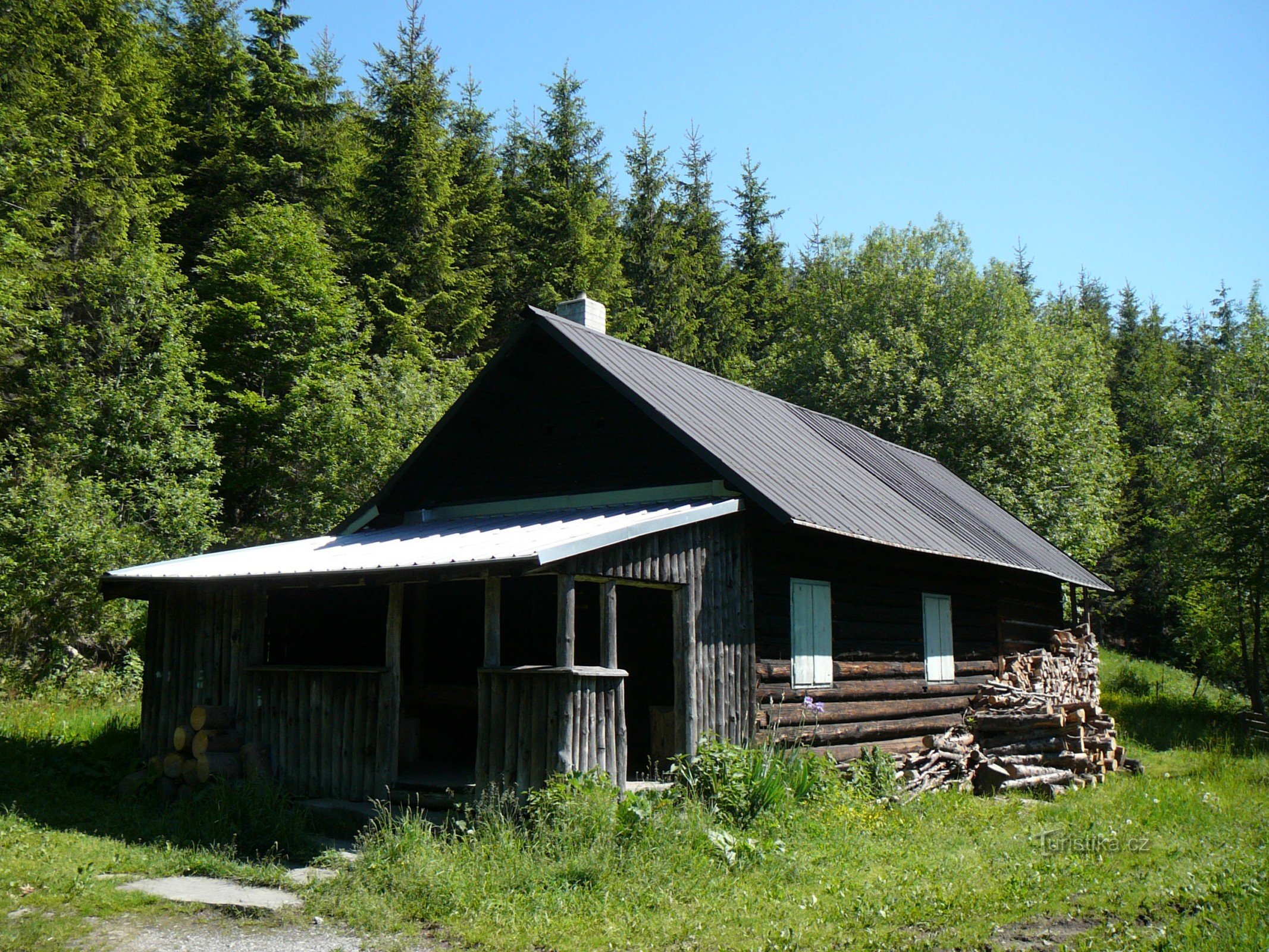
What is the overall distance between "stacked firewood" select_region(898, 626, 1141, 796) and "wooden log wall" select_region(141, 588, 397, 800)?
21.9 ft

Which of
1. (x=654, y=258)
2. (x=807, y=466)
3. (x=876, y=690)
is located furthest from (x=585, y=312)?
(x=654, y=258)

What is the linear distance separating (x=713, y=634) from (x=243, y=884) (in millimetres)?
5298

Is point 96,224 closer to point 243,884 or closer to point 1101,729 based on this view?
point 243,884

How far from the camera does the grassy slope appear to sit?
22.7 feet

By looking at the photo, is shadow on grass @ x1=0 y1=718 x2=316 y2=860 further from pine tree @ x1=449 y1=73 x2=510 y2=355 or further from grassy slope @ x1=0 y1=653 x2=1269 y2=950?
pine tree @ x1=449 y1=73 x2=510 y2=355

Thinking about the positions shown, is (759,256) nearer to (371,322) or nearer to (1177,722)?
(371,322)

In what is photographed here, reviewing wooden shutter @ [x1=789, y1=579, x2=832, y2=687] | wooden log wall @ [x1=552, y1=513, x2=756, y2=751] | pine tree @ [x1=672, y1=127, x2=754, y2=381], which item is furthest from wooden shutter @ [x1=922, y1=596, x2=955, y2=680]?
pine tree @ [x1=672, y1=127, x2=754, y2=381]

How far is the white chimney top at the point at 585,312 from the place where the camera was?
624 inches

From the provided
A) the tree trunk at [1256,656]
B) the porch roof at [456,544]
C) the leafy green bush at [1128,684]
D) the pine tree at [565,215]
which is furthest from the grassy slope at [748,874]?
the pine tree at [565,215]

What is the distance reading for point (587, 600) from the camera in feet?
47.4

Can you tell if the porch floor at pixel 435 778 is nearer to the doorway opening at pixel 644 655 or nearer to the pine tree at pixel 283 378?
the doorway opening at pixel 644 655

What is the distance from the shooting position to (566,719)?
9.18 metres

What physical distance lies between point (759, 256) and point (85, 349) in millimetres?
31656

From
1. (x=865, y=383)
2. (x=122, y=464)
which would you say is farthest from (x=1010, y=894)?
(x=865, y=383)
